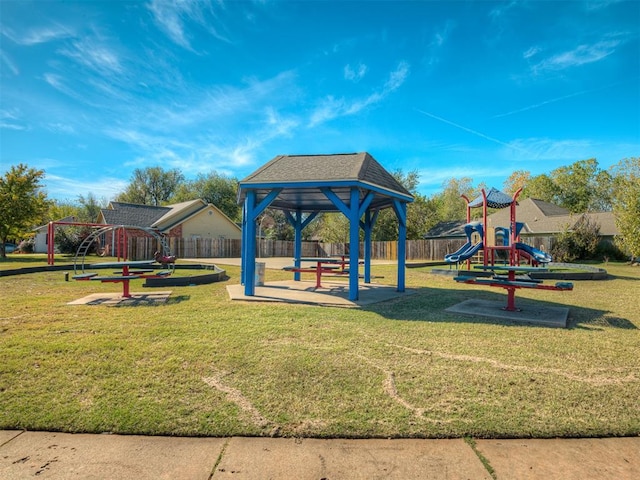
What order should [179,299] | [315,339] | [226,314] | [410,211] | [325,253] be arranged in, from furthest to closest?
1. [410,211]
2. [325,253]
3. [179,299]
4. [226,314]
5. [315,339]

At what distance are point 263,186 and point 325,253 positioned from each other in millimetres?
28273

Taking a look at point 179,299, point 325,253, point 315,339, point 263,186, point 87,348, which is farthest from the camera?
point 325,253

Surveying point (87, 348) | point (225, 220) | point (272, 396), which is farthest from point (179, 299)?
point (225, 220)

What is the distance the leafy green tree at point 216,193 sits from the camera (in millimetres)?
57562

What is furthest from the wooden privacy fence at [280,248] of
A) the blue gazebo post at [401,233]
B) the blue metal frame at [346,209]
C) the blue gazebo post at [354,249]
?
the blue gazebo post at [354,249]

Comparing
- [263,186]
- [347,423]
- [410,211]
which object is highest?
[410,211]

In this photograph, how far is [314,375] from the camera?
3.90 meters

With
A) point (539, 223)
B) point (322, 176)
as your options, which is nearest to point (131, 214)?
point (322, 176)

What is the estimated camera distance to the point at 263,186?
895 centimetres

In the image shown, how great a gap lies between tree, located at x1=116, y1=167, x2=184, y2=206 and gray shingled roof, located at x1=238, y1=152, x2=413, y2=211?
197 ft

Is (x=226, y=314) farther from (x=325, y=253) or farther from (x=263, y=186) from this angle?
(x=325, y=253)

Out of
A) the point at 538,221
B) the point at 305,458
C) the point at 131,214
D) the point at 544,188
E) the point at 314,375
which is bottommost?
the point at 305,458

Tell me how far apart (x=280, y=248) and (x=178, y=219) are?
34.1ft

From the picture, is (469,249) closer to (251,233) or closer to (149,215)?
(251,233)
